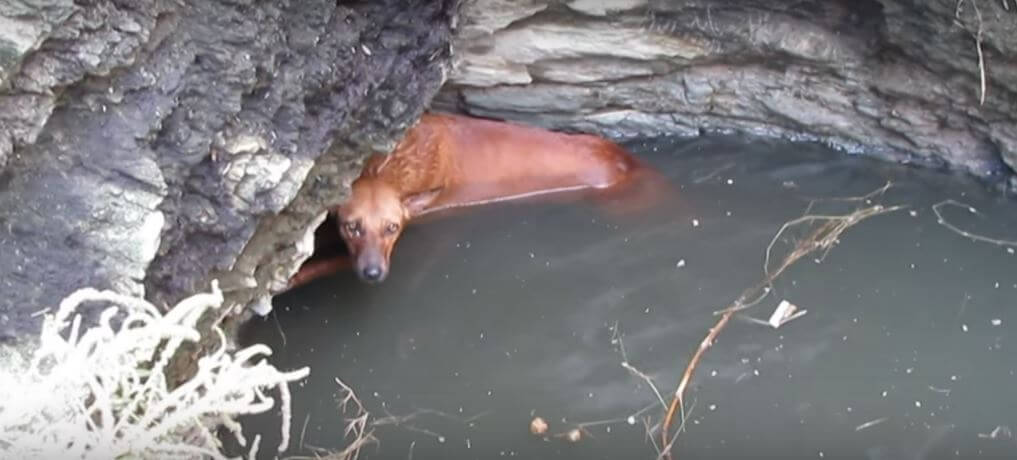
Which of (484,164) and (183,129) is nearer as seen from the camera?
(183,129)

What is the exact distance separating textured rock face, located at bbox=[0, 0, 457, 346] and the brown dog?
72 cm

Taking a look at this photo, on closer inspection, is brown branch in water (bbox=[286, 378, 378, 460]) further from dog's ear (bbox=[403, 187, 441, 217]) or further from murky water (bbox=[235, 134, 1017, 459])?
dog's ear (bbox=[403, 187, 441, 217])

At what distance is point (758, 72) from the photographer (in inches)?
214

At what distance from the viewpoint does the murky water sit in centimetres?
382

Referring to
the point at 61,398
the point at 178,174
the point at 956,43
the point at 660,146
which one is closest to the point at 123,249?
the point at 178,174

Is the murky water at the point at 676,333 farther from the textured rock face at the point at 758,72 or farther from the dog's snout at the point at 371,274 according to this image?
the textured rock face at the point at 758,72

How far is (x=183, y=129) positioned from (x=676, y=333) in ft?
5.71

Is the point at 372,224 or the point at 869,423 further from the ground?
the point at 372,224

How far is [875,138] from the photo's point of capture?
540 cm

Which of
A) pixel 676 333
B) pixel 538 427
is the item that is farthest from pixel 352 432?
pixel 676 333

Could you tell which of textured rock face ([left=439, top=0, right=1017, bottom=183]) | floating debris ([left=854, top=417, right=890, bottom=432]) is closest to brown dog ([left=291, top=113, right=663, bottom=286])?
textured rock face ([left=439, top=0, right=1017, bottom=183])

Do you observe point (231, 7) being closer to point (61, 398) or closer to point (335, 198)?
point (335, 198)

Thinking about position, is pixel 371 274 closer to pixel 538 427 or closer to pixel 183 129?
pixel 538 427

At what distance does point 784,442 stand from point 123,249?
196cm
